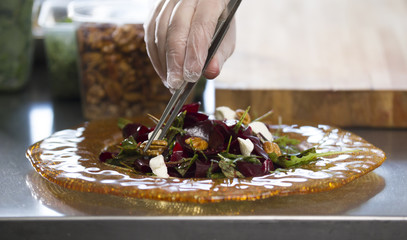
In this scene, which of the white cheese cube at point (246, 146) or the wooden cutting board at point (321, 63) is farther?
the wooden cutting board at point (321, 63)

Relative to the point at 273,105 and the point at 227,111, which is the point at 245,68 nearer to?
the point at 273,105

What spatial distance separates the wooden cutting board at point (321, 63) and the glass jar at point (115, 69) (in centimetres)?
17

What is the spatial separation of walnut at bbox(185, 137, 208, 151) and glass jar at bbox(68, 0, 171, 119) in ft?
1.60

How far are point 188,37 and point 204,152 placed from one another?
176 millimetres

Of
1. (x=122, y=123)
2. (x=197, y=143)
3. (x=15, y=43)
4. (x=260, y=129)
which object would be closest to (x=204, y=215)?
(x=197, y=143)

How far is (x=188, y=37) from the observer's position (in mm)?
870

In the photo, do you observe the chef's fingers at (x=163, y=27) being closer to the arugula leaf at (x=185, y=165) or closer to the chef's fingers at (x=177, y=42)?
the chef's fingers at (x=177, y=42)

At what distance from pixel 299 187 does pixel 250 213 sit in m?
0.07

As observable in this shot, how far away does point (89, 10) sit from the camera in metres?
1.42

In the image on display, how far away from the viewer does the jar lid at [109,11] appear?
132 cm

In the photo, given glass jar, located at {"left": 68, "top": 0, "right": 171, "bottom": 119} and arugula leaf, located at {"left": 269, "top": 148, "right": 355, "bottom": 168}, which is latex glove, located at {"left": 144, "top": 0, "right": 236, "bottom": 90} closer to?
arugula leaf, located at {"left": 269, "top": 148, "right": 355, "bottom": 168}

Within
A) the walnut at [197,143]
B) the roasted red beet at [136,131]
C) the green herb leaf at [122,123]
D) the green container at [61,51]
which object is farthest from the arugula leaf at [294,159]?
the green container at [61,51]

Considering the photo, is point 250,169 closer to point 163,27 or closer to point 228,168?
point 228,168

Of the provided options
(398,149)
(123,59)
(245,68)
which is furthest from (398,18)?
(123,59)
